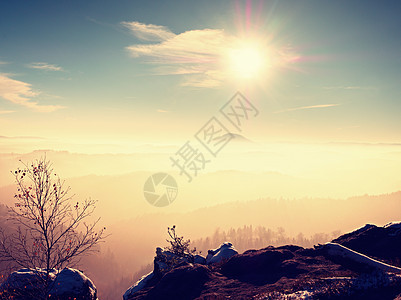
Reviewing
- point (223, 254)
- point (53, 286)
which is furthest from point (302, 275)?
point (53, 286)

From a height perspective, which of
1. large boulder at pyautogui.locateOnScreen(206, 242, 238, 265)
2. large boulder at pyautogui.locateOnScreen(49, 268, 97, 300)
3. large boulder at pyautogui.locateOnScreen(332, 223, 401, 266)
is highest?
large boulder at pyautogui.locateOnScreen(332, 223, 401, 266)

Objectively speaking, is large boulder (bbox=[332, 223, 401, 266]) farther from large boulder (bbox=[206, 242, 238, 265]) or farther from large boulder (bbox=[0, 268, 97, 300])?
large boulder (bbox=[0, 268, 97, 300])

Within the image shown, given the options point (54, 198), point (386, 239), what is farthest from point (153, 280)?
point (386, 239)

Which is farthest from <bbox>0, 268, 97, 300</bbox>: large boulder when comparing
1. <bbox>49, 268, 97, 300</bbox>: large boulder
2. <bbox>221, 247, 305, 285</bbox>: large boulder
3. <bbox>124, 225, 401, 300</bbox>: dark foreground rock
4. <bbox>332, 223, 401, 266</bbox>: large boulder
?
<bbox>332, 223, 401, 266</bbox>: large boulder

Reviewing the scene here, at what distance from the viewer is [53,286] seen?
65.7ft

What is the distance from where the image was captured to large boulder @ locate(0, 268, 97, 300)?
19469 mm

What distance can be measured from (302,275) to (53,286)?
19.1m

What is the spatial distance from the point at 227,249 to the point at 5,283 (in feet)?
66.2

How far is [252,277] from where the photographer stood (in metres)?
17.8

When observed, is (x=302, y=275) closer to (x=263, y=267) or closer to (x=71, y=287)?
(x=263, y=267)

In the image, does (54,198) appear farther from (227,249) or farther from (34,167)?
(227,249)

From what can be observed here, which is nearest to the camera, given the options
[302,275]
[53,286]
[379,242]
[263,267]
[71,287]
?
[302,275]

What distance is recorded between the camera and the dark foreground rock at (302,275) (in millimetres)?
13008

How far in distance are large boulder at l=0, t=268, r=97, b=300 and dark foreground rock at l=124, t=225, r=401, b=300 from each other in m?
5.71
